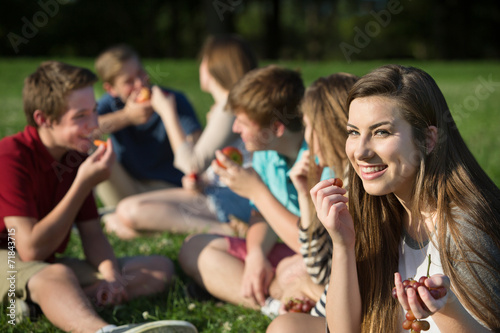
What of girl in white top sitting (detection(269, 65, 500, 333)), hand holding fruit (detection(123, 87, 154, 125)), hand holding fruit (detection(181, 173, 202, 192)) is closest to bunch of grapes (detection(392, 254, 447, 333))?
girl in white top sitting (detection(269, 65, 500, 333))

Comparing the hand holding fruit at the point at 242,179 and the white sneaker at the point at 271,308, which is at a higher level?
the hand holding fruit at the point at 242,179

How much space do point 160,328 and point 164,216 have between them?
73.0 inches

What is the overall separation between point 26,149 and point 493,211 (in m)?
2.22

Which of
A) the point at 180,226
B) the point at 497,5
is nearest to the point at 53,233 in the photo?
the point at 180,226

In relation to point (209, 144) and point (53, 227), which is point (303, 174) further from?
point (209, 144)

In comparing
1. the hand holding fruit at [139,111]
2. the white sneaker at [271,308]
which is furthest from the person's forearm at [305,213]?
the hand holding fruit at [139,111]

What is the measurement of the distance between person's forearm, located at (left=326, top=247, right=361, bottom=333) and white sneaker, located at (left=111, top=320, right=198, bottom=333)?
795mm

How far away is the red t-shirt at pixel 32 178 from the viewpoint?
289 centimetres

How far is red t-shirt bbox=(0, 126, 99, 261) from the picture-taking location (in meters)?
Result: 2.89

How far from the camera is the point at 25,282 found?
9.23 feet

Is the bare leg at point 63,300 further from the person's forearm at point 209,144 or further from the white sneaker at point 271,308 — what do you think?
the person's forearm at point 209,144

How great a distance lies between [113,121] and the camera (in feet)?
15.2

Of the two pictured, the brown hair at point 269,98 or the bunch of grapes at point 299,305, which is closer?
the bunch of grapes at point 299,305

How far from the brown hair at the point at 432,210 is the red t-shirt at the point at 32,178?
5.39 feet
